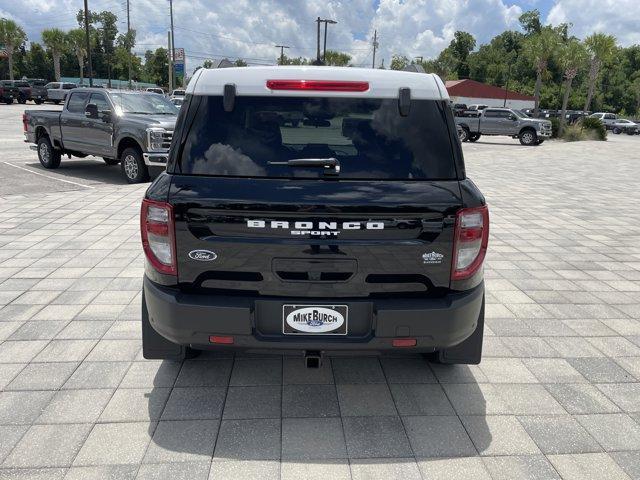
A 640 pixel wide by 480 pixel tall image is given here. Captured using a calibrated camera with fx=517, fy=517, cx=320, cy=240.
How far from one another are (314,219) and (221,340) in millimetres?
844

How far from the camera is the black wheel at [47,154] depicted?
13.1m

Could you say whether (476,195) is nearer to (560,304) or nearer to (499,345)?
(499,345)

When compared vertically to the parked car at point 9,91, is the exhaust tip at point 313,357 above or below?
below

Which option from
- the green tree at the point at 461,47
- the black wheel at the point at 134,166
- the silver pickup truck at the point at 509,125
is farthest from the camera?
the green tree at the point at 461,47

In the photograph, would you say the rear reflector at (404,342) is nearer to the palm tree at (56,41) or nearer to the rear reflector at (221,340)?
the rear reflector at (221,340)

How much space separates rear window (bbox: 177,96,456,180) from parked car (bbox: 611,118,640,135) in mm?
51300

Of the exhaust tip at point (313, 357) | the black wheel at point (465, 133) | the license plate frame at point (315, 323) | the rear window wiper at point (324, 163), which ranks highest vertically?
the rear window wiper at point (324, 163)

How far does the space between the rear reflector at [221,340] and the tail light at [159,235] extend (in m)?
0.40

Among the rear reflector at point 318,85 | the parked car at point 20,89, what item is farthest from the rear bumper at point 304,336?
the parked car at point 20,89

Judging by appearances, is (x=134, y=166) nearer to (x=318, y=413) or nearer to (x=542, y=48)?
(x=318, y=413)

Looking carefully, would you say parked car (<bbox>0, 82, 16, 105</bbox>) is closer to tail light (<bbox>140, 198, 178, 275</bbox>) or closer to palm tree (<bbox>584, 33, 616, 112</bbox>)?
palm tree (<bbox>584, 33, 616, 112</bbox>)

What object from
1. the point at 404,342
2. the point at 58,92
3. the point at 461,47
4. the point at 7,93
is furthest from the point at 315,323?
the point at 461,47

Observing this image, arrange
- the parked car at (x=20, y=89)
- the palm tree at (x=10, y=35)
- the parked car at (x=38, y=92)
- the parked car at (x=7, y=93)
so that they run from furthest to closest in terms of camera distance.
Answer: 1. the palm tree at (x=10, y=35)
2. the parked car at (x=38, y=92)
3. the parked car at (x=20, y=89)
4. the parked car at (x=7, y=93)

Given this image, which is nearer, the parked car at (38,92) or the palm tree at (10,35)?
the parked car at (38,92)
